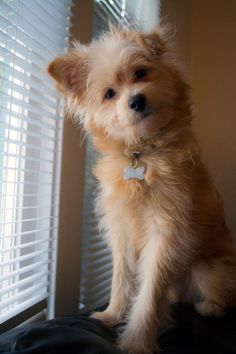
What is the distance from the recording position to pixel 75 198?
1.50m

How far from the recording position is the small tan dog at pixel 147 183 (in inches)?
45.5

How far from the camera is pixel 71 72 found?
1.26 metres

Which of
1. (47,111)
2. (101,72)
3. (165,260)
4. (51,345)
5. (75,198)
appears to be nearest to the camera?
(51,345)

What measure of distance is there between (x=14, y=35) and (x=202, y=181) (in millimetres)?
804

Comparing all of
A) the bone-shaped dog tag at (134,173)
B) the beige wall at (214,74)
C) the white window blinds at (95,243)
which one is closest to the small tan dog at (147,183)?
the bone-shaped dog tag at (134,173)

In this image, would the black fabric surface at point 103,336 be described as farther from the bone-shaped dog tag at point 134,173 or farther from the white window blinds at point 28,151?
the bone-shaped dog tag at point 134,173

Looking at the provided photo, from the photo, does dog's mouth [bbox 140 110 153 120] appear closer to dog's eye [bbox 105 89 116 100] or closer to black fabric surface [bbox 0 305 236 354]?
dog's eye [bbox 105 89 116 100]

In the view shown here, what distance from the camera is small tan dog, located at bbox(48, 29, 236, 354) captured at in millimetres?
1155

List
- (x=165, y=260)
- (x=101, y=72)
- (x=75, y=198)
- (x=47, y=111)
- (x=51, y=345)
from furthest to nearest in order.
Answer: (x=75, y=198) < (x=47, y=111) < (x=101, y=72) < (x=165, y=260) < (x=51, y=345)

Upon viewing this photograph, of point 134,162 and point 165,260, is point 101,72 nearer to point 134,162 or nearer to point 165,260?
point 134,162

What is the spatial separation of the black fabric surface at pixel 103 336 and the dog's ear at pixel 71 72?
0.77 m

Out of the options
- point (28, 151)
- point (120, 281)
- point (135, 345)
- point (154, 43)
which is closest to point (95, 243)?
point (120, 281)

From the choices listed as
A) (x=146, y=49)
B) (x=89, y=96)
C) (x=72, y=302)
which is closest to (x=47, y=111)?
(x=89, y=96)

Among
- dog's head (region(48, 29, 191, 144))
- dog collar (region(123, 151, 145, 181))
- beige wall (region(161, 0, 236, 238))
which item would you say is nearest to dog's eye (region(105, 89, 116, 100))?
dog's head (region(48, 29, 191, 144))
